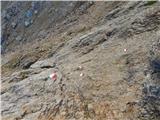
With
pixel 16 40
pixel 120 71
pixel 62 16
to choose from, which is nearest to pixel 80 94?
pixel 120 71

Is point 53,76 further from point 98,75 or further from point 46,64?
point 98,75

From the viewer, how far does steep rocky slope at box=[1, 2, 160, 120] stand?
9922 millimetres

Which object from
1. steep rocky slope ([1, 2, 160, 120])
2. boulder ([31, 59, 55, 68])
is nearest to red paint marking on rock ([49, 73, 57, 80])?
steep rocky slope ([1, 2, 160, 120])

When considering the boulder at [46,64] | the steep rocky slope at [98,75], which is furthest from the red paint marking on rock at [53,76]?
the boulder at [46,64]

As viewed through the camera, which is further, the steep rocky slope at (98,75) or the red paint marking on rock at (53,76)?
the red paint marking on rock at (53,76)

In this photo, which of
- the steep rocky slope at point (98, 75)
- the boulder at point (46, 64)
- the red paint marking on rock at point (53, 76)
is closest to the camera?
the steep rocky slope at point (98, 75)

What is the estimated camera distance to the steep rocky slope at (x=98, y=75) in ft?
32.6

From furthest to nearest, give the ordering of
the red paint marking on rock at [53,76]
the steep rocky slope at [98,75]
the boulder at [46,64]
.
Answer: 1. the boulder at [46,64]
2. the red paint marking on rock at [53,76]
3. the steep rocky slope at [98,75]

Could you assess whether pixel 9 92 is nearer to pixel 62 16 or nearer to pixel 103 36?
pixel 103 36

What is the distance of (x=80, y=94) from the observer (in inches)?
425

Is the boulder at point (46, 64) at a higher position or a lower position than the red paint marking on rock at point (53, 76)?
lower

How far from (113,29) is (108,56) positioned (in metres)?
1.44

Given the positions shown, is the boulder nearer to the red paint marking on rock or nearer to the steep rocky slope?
the steep rocky slope

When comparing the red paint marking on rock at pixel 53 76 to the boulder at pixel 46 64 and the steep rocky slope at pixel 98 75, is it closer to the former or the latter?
the steep rocky slope at pixel 98 75
